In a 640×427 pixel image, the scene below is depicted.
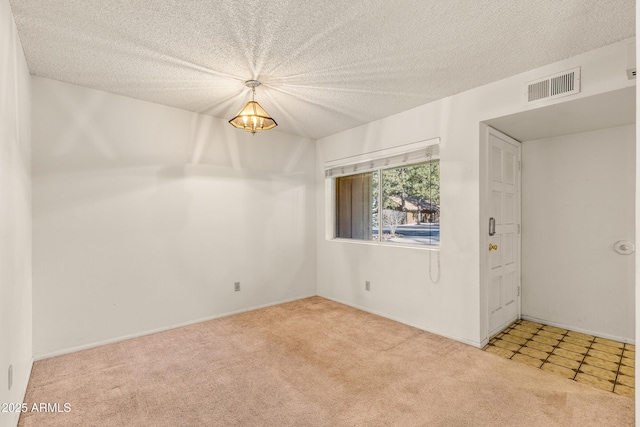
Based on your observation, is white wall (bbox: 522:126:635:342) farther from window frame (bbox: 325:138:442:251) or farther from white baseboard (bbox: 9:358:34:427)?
white baseboard (bbox: 9:358:34:427)

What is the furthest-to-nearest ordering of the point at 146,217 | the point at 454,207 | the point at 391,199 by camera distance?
the point at 391,199 < the point at 146,217 < the point at 454,207

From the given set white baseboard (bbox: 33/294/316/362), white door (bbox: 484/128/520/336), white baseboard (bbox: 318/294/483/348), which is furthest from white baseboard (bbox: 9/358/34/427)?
white door (bbox: 484/128/520/336)

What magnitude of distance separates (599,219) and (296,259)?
360cm

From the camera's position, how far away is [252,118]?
2834mm

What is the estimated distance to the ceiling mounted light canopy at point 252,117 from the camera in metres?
2.72

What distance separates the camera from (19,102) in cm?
224

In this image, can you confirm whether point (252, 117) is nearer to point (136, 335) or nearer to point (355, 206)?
point (355, 206)

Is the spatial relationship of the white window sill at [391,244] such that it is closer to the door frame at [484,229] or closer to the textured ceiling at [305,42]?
the door frame at [484,229]

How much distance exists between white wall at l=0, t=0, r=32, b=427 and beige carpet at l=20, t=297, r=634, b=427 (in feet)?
1.23

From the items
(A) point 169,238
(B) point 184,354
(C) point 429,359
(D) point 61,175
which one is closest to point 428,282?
(C) point 429,359

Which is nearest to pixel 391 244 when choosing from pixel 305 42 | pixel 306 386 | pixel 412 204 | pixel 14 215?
pixel 412 204

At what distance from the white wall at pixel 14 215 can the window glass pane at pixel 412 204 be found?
3542 millimetres

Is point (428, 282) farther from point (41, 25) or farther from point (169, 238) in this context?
point (41, 25)

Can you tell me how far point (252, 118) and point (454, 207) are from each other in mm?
2192
